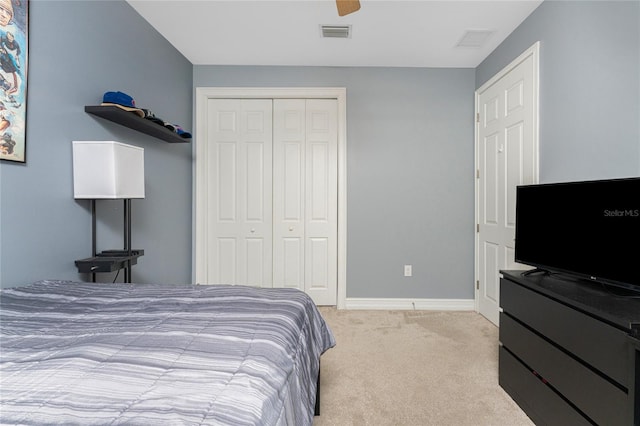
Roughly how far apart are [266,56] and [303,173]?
1.23 m

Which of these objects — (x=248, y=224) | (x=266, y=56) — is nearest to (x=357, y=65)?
(x=266, y=56)

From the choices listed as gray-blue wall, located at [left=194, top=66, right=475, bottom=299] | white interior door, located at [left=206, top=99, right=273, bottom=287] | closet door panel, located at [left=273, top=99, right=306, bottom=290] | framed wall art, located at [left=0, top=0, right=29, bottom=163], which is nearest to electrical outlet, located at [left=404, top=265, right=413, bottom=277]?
gray-blue wall, located at [left=194, top=66, right=475, bottom=299]

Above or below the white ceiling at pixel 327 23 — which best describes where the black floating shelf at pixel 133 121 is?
below

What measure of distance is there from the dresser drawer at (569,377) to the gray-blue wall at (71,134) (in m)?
2.58

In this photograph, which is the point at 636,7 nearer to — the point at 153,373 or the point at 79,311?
the point at 153,373

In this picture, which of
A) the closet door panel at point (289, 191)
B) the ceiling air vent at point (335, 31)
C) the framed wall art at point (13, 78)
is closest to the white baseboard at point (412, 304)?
the closet door panel at point (289, 191)

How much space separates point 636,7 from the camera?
5.26 ft

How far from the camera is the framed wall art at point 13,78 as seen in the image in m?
1.44

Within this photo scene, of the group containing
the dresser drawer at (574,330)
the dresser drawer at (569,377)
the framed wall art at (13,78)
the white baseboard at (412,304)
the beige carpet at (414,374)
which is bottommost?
the beige carpet at (414,374)

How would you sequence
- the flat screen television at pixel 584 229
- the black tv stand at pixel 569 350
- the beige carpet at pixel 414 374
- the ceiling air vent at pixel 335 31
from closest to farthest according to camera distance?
1. the black tv stand at pixel 569 350
2. the flat screen television at pixel 584 229
3. the beige carpet at pixel 414 374
4. the ceiling air vent at pixel 335 31

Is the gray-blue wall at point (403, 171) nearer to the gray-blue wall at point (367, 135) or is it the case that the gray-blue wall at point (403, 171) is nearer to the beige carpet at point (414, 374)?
the gray-blue wall at point (367, 135)

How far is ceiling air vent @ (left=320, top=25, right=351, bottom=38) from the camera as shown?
8.78 feet

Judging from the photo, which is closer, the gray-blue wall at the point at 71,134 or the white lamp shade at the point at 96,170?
the gray-blue wall at the point at 71,134

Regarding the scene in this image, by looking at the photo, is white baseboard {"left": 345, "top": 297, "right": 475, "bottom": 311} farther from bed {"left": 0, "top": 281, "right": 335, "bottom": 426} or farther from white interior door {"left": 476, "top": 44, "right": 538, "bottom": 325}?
bed {"left": 0, "top": 281, "right": 335, "bottom": 426}
